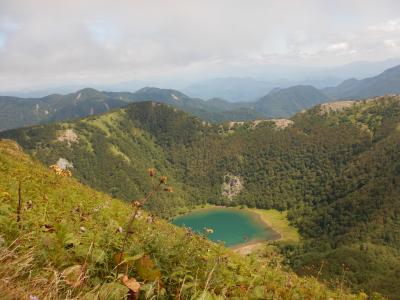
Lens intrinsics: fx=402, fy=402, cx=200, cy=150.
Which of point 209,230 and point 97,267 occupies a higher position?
point 97,267

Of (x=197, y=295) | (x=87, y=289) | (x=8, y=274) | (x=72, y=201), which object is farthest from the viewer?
(x=72, y=201)

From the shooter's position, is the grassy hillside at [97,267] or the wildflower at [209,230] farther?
the wildflower at [209,230]

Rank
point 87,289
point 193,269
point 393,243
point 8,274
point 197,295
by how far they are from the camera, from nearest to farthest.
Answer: point 8,274
point 87,289
point 197,295
point 193,269
point 393,243

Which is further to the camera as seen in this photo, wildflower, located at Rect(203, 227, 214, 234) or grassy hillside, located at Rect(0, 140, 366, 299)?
wildflower, located at Rect(203, 227, 214, 234)

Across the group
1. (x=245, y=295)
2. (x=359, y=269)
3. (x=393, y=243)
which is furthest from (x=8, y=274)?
(x=393, y=243)

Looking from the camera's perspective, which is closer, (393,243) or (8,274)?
(8,274)

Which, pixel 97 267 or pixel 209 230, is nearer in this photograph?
pixel 97 267

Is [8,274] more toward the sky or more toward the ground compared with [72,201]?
more toward the sky

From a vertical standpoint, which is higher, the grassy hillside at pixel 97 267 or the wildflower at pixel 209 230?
the grassy hillside at pixel 97 267

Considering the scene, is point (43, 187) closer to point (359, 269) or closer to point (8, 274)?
point (8, 274)

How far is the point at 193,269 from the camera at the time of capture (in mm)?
6758

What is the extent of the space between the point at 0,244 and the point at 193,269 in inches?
119

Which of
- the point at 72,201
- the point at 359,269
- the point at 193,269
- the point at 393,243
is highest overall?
the point at 193,269

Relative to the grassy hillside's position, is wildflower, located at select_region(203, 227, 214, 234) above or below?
below
